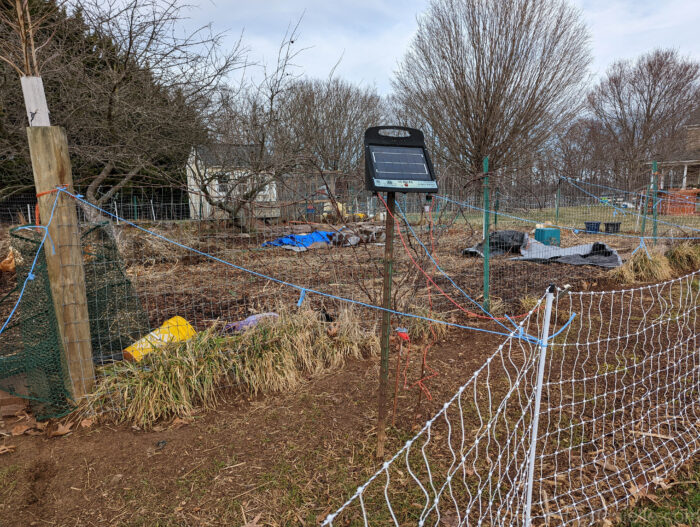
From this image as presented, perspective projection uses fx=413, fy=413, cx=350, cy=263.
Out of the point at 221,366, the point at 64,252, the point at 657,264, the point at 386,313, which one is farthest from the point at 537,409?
the point at 657,264

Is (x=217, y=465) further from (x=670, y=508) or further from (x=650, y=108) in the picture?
(x=650, y=108)

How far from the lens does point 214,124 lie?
26.5ft

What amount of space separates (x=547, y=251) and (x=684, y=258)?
2121mm

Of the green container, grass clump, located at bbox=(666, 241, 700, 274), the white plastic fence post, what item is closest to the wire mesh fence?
the white plastic fence post

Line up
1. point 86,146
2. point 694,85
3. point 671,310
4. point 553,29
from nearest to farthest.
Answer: point 671,310 < point 86,146 < point 553,29 < point 694,85

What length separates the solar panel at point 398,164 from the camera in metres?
Answer: 1.89

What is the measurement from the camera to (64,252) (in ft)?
9.11

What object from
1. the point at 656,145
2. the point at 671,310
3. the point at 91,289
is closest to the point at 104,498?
the point at 91,289

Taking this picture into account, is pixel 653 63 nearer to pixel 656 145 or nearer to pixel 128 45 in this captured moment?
pixel 656 145

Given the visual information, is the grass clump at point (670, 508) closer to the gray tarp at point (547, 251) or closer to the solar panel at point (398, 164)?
the solar panel at point (398, 164)

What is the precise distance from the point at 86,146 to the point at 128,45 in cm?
163

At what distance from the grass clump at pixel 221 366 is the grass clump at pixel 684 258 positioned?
6.10m

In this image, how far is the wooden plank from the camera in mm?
2689

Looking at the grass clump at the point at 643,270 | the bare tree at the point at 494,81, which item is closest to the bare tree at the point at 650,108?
the bare tree at the point at 494,81
